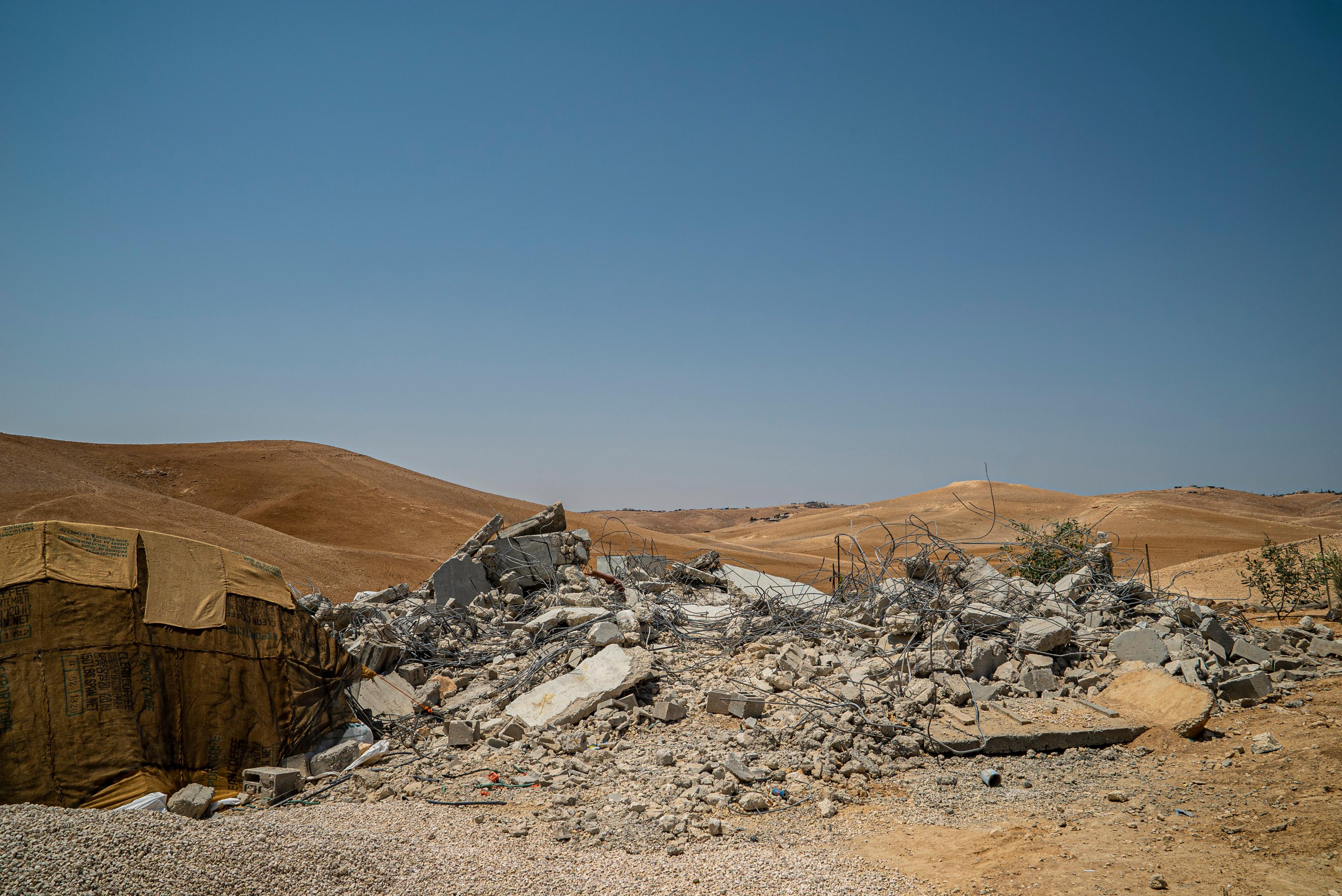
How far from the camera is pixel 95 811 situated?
159 inches

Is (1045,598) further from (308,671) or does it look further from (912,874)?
(308,671)

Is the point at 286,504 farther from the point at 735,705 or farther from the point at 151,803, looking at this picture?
the point at 735,705

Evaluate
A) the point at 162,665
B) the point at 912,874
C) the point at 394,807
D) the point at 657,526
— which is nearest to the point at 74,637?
the point at 162,665

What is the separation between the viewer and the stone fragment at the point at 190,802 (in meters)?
5.07

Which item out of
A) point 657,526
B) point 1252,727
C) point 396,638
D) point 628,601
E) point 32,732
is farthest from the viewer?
point 657,526

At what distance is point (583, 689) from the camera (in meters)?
7.12

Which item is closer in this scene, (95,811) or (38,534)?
(95,811)

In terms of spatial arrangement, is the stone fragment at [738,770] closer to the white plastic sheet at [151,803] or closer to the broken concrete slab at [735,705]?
the broken concrete slab at [735,705]

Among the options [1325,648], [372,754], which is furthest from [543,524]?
[1325,648]

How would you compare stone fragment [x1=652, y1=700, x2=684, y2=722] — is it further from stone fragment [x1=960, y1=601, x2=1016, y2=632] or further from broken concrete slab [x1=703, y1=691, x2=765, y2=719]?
stone fragment [x1=960, y1=601, x2=1016, y2=632]

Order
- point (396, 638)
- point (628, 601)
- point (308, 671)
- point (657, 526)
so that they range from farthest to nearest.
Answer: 1. point (657, 526)
2. point (628, 601)
3. point (396, 638)
4. point (308, 671)

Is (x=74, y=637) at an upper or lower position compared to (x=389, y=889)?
upper

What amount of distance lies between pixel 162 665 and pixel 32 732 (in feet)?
2.72

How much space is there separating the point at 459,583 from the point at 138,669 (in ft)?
18.1
